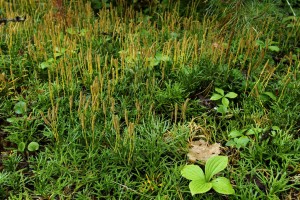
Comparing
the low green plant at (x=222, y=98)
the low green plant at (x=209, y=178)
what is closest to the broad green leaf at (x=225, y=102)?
the low green plant at (x=222, y=98)

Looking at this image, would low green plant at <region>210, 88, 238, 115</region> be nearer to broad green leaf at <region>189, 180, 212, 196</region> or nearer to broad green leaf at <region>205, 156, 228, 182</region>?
broad green leaf at <region>205, 156, 228, 182</region>

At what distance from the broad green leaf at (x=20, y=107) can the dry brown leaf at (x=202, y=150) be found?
4.25 feet

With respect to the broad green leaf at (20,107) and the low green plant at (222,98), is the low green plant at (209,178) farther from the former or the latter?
the broad green leaf at (20,107)

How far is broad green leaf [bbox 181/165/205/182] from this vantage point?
1.99m

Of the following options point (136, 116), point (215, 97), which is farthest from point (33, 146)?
point (215, 97)

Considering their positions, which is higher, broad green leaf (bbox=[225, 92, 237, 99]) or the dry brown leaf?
broad green leaf (bbox=[225, 92, 237, 99])

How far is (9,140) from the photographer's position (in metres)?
2.38

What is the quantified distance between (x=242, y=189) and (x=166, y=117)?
84 centimetres

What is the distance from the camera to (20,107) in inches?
99.5

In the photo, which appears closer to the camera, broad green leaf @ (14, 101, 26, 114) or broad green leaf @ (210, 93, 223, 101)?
broad green leaf @ (14, 101, 26, 114)

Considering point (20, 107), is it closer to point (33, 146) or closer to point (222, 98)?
point (33, 146)

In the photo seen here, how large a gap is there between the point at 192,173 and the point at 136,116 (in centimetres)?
70

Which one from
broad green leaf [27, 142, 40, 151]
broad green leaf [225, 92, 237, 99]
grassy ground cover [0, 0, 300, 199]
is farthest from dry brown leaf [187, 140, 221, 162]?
broad green leaf [27, 142, 40, 151]

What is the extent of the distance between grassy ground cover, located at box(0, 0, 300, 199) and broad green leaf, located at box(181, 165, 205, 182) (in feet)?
0.32
